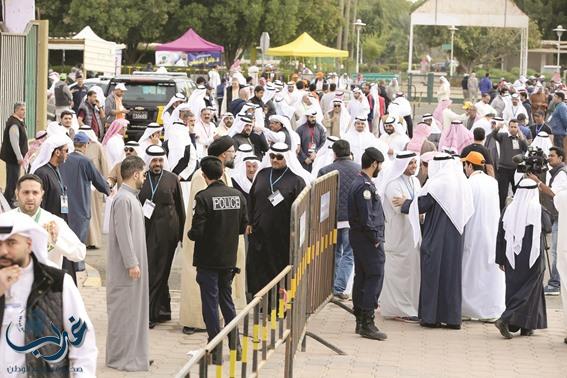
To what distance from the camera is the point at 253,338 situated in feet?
26.7

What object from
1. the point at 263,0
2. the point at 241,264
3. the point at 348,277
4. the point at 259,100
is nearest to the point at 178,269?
the point at 348,277

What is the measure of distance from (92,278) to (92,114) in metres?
9.09

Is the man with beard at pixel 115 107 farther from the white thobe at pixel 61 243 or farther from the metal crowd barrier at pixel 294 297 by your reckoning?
the white thobe at pixel 61 243

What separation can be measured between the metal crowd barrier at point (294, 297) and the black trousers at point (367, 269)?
249mm

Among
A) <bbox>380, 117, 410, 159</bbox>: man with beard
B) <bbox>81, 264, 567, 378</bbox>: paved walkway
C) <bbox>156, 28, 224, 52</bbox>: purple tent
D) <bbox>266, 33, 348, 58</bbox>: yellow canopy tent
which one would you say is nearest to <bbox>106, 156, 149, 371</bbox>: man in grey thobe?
<bbox>81, 264, 567, 378</bbox>: paved walkway

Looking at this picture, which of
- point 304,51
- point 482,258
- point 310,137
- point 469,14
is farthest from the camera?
point 469,14

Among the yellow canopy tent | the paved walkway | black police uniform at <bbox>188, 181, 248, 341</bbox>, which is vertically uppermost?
the yellow canopy tent

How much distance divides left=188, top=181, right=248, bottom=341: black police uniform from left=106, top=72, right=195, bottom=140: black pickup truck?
673 inches

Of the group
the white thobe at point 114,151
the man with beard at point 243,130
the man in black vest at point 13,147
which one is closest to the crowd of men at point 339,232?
the white thobe at point 114,151

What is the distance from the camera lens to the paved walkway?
11336 millimetres

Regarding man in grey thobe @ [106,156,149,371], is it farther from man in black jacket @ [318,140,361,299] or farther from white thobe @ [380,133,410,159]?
white thobe @ [380,133,410,159]

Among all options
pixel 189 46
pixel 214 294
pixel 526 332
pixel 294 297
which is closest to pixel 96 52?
pixel 189 46

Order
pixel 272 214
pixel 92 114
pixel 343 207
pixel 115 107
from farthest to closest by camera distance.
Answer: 1. pixel 115 107
2. pixel 92 114
3. pixel 343 207
4. pixel 272 214

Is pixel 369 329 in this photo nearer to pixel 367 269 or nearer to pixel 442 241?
pixel 367 269
